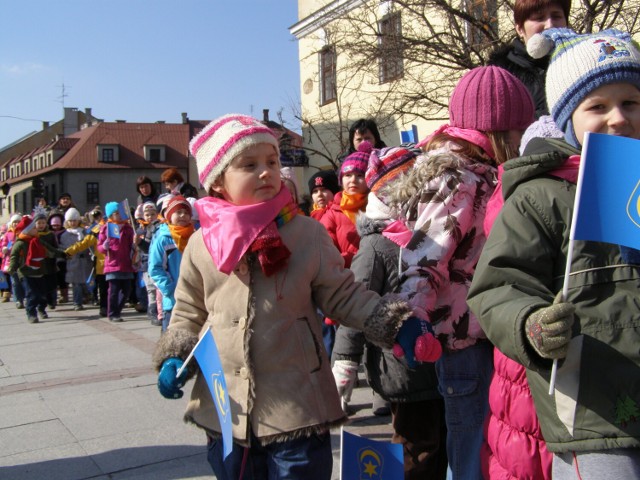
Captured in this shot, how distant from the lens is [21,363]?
8.17m

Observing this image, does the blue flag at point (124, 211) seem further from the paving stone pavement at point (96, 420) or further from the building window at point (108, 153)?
the building window at point (108, 153)

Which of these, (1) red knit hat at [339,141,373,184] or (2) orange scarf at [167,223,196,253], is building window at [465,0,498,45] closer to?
(1) red knit hat at [339,141,373,184]

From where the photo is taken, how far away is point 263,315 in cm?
250

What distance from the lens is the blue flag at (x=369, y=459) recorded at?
8.27ft

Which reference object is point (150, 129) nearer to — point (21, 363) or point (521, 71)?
point (21, 363)

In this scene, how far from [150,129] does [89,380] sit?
60.8m

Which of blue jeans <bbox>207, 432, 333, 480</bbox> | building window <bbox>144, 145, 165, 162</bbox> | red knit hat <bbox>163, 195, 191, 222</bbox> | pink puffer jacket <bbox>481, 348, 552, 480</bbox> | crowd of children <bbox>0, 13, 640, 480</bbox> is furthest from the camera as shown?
building window <bbox>144, 145, 165, 162</bbox>

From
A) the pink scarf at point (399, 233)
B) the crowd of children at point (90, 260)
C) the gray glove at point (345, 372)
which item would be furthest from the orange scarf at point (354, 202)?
the crowd of children at point (90, 260)

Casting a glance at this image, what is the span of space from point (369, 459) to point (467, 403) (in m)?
0.42

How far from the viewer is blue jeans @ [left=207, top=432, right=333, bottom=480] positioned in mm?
2434

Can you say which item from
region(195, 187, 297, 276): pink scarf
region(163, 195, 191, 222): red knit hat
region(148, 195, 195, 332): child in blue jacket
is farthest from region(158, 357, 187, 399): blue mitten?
region(163, 195, 191, 222): red knit hat

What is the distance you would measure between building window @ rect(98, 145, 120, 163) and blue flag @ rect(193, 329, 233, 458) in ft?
201

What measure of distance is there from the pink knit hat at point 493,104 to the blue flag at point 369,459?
125cm

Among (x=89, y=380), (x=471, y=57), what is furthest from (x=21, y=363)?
(x=471, y=57)
